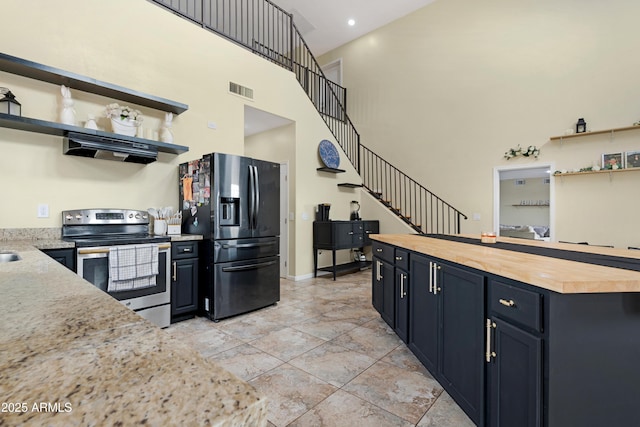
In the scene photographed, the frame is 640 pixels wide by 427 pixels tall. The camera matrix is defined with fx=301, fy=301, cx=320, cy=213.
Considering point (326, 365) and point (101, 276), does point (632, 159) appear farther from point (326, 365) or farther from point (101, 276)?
point (101, 276)

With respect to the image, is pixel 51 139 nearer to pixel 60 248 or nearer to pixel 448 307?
pixel 60 248

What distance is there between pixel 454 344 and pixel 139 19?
4514mm

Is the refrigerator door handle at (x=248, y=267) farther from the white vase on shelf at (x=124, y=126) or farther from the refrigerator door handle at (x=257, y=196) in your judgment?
the white vase on shelf at (x=124, y=126)

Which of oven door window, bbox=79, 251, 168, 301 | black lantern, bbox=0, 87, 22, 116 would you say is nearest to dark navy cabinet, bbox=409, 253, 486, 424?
oven door window, bbox=79, 251, 168, 301

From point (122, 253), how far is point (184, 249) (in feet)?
2.12

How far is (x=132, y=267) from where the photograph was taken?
284 centimetres

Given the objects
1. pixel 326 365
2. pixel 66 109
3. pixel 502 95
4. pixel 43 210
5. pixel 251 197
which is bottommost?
pixel 326 365

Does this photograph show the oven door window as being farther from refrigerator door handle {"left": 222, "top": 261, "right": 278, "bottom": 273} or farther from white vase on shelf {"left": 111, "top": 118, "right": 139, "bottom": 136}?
white vase on shelf {"left": 111, "top": 118, "right": 139, "bottom": 136}

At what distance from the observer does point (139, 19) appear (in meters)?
3.48

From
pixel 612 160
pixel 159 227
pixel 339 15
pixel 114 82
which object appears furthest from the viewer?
pixel 339 15

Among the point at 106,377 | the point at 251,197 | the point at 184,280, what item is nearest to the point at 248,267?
the point at 184,280

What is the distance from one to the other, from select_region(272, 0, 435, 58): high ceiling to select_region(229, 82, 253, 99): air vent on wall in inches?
129

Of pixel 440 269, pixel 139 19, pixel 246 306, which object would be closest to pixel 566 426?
pixel 440 269

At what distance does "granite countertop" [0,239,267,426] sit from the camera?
Answer: 13.7 inches
